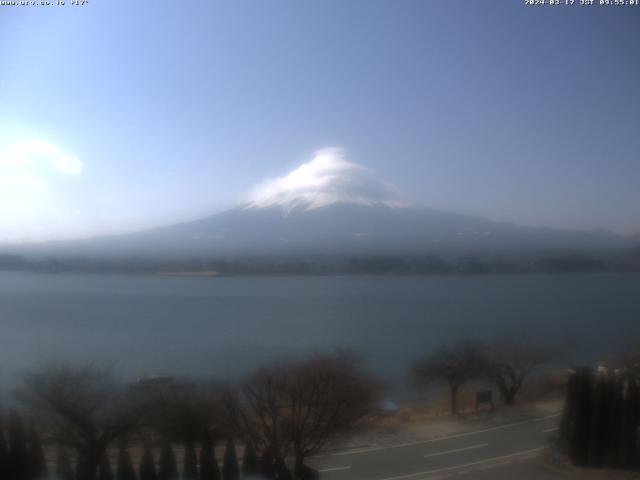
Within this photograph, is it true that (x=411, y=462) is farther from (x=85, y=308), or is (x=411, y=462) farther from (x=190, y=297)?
(x=85, y=308)

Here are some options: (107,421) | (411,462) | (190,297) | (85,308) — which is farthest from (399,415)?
(85,308)

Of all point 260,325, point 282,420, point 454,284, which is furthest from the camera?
point 454,284

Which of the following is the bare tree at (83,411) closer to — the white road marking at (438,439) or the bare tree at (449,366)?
the white road marking at (438,439)

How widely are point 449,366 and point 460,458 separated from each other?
54 centimetres

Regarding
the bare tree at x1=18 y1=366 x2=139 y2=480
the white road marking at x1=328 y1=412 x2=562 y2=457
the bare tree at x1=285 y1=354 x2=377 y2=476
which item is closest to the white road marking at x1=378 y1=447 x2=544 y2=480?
the white road marking at x1=328 y1=412 x2=562 y2=457

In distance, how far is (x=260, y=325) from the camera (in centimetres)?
275

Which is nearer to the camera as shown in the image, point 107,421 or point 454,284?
point 107,421

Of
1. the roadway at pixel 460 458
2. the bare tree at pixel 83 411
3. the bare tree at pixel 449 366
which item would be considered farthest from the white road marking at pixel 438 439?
the bare tree at pixel 83 411

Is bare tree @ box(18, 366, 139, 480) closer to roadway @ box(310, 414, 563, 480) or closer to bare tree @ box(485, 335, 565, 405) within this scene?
roadway @ box(310, 414, 563, 480)

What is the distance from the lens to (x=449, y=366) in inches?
111

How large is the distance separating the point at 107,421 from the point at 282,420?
968 millimetres

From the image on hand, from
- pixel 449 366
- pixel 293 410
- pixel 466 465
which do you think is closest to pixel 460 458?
pixel 466 465

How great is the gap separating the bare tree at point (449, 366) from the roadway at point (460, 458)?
34 cm

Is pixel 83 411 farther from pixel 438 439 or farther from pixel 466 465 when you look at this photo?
pixel 466 465
